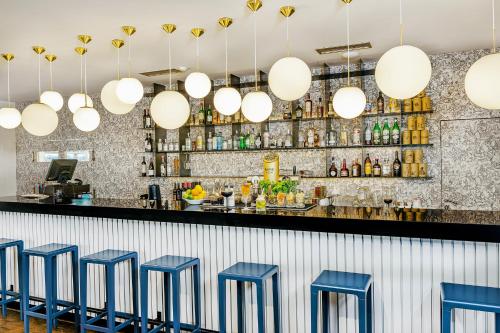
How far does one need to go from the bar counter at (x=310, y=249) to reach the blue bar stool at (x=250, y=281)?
163 millimetres

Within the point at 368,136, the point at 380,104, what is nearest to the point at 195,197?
the point at 368,136

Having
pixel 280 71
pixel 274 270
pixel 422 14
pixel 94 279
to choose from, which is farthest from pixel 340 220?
pixel 94 279

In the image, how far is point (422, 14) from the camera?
11.1 ft

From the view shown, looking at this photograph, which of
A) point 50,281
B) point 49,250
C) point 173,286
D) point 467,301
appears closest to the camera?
point 467,301

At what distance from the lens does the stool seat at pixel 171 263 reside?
2.81 meters

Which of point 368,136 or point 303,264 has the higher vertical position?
point 368,136

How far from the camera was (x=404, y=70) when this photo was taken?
2352 millimetres

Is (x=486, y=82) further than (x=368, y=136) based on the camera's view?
No

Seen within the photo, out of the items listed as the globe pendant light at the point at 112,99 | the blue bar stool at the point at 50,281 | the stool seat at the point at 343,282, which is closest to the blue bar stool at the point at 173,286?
the blue bar stool at the point at 50,281

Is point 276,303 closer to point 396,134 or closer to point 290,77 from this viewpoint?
point 290,77

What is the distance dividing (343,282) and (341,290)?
0.28 feet

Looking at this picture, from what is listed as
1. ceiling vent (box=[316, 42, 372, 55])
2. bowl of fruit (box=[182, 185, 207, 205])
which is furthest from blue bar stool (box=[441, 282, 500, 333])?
ceiling vent (box=[316, 42, 372, 55])

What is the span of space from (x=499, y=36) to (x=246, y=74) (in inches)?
116

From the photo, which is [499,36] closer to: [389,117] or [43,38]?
[389,117]
